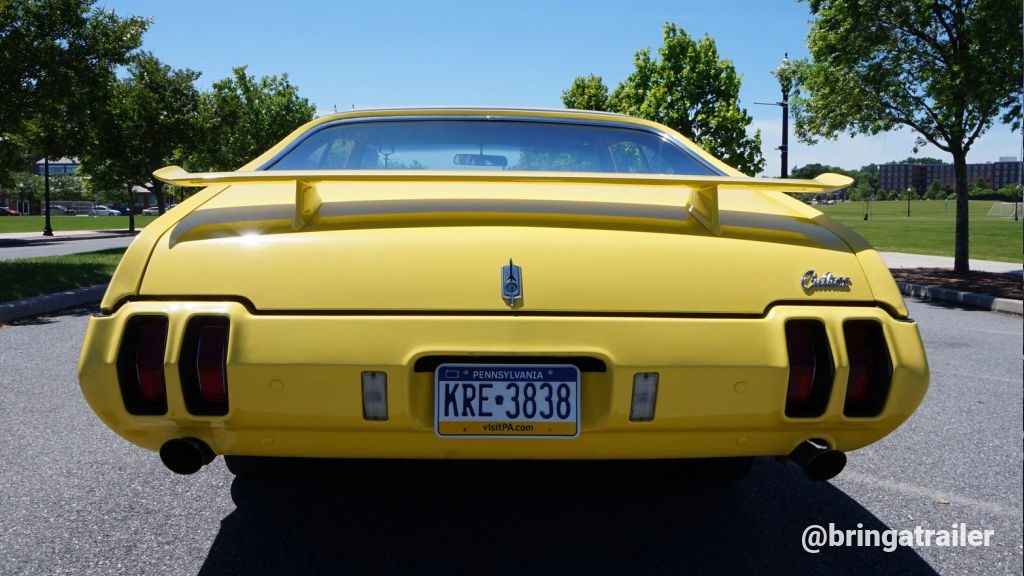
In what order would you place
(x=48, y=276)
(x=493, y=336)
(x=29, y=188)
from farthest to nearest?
(x=29, y=188)
(x=48, y=276)
(x=493, y=336)

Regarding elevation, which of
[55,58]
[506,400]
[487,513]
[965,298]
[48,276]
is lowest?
[965,298]

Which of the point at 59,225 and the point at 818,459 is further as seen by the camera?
the point at 59,225

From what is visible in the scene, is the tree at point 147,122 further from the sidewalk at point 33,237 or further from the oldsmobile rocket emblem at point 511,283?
the oldsmobile rocket emblem at point 511,283

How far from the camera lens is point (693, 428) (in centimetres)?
196

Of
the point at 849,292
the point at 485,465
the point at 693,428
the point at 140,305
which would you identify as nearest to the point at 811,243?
the point at 849,292

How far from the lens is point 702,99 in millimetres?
22297

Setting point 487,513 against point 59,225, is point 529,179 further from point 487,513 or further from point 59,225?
point 59,225

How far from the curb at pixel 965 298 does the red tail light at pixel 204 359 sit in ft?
30.0

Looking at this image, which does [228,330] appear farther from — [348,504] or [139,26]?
[139,26]

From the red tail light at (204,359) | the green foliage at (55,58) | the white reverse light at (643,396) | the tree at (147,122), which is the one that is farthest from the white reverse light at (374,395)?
the tree at (147,122)

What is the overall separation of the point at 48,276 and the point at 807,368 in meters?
11.7

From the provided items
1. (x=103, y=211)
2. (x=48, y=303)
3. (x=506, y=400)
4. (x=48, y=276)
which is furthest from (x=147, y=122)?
(x=103, y=211)

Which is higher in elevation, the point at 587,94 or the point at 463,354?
the point at 587,94

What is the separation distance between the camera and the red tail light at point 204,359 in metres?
1.87
